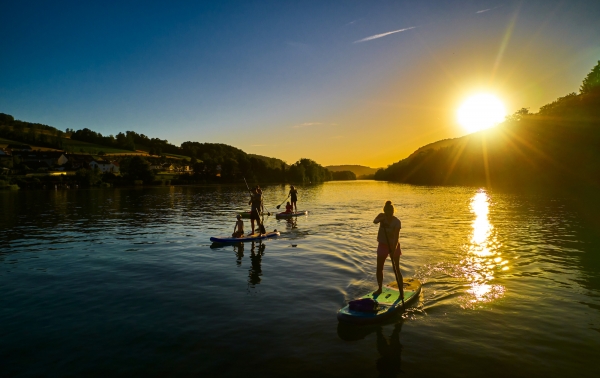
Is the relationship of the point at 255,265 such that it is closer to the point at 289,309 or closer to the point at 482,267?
the point at 289,309

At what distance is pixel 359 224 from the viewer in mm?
32656

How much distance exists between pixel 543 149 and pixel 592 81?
37403 mm

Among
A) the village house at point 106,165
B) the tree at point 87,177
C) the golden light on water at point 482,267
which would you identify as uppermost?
the village house at point 106,165

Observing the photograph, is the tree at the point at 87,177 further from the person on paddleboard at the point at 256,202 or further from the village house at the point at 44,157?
the person on paddleboard at the point at 256,202

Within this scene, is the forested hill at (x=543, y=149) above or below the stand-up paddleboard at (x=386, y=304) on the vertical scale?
above

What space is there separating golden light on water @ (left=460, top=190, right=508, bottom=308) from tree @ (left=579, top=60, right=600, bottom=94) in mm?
120335

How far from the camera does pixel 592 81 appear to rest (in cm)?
11550

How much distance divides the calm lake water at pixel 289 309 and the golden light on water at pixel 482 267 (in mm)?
100

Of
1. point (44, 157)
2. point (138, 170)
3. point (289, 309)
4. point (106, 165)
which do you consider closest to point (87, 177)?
point (138, 170)

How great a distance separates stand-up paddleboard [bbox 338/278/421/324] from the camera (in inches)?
397

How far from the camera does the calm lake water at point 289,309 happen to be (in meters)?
8.28

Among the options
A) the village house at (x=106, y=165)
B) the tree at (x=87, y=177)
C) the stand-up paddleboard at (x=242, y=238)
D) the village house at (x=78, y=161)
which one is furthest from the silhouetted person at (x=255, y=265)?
the village house at (x=106, y=165)

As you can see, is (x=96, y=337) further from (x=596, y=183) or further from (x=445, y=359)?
(x=596, y=183)

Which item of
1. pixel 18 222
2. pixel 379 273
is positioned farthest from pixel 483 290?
pixel 18 222
